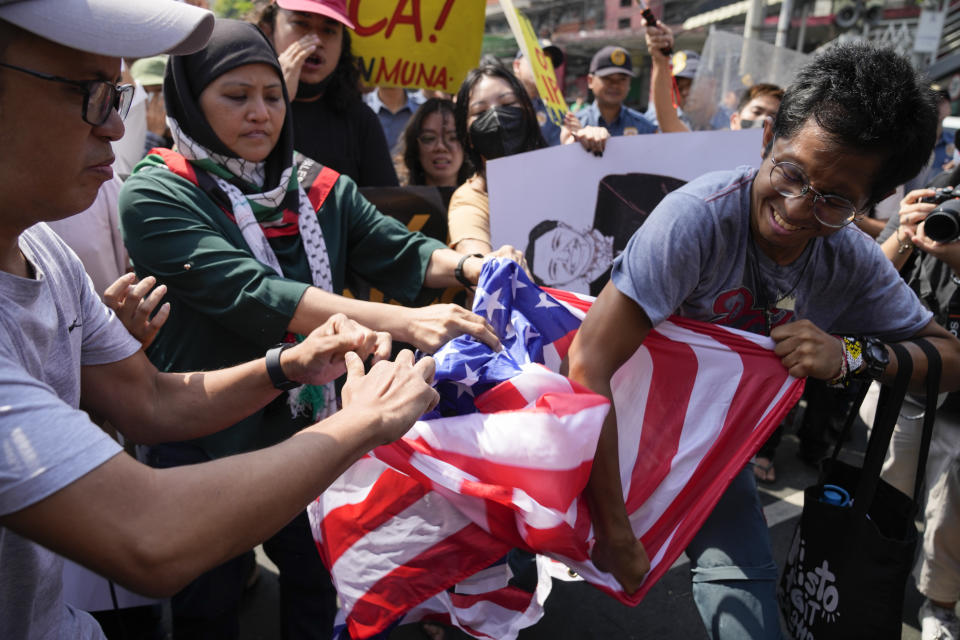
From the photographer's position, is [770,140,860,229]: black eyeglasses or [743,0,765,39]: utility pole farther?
[743,0,765,39]: utility pole

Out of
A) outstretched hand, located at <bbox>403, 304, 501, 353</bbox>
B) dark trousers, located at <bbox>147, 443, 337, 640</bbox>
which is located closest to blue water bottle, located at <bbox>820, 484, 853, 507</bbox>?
outstretched hand, located at <bbox>403, 304, 501, 353</bbox>

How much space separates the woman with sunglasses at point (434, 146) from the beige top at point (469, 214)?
54 centimetres

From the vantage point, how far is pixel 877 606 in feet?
5.63

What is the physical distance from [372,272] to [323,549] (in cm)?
102

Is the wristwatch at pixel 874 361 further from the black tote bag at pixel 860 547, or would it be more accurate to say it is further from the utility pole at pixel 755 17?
the utility pole at pixel 755 17

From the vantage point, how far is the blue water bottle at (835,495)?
188 centimetres

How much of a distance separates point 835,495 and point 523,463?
97 centimetres

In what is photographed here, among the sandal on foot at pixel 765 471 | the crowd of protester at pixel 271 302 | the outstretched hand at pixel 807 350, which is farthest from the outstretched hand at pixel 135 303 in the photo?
the sandal on foot at pixel 765 471

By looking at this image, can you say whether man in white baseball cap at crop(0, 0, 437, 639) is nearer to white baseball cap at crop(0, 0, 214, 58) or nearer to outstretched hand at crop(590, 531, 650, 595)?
white baseball cap at crop(0, 0, 214, 58)

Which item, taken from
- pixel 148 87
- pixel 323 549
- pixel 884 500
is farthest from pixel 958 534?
pixel 148 87

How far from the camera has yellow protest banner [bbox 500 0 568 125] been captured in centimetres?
321

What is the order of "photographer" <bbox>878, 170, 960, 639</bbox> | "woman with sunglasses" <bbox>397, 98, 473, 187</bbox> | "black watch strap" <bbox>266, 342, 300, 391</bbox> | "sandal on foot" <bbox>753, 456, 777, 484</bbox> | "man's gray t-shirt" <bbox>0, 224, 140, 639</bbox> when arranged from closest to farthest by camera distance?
1. "man's gray t-shirt" <bbox>0, 224, 140, 639</bbox>
2. "black watch strap" <bbox>266, 342, 300, 391</bbox>
3. "photographer" <bbox>878, 170, 960, 639</bbox>
4. "woman with sunglasses" <bbox>397, 98, 473, 187</bbox>
5. "sandal on foot" <bbox>753, 456, 777, 484</bbox>

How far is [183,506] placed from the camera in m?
0.98

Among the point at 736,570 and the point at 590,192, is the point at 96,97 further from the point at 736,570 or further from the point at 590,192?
the point at 590,192
